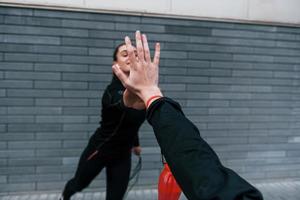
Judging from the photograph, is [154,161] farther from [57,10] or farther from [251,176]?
[57,10]

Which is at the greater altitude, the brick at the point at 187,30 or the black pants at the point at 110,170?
the brick at the point at 187,30

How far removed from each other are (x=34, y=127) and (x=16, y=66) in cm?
76

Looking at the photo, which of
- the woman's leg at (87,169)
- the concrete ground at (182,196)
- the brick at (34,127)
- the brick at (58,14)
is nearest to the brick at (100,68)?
the brick at (58,14)

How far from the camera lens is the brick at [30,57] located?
13.0 feet

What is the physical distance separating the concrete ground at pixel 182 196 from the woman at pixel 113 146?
115 cm

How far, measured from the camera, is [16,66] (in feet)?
13.1

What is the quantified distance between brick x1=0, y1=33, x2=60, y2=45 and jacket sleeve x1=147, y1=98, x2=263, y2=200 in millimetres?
3273

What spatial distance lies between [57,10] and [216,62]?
6.97 ft

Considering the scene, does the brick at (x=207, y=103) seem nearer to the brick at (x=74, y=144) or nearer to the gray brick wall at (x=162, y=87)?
the gray brick wall at (x=162, y=87)

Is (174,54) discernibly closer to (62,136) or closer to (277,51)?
(277,51)

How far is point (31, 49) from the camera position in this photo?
4.01 meters

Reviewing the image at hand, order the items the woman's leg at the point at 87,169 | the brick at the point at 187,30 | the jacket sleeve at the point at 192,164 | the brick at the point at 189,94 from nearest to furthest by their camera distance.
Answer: the jacket sleeve at the point at 192,164 < the woman's leg at the point at 87,169 < the brick at the point at 187,30 < the brick at the point at 189,94

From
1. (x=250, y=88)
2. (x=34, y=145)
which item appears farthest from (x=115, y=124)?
(x=250, y=88)

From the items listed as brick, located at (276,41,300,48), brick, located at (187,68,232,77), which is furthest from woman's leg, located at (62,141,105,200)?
brick, located at (276,41,300,48)
